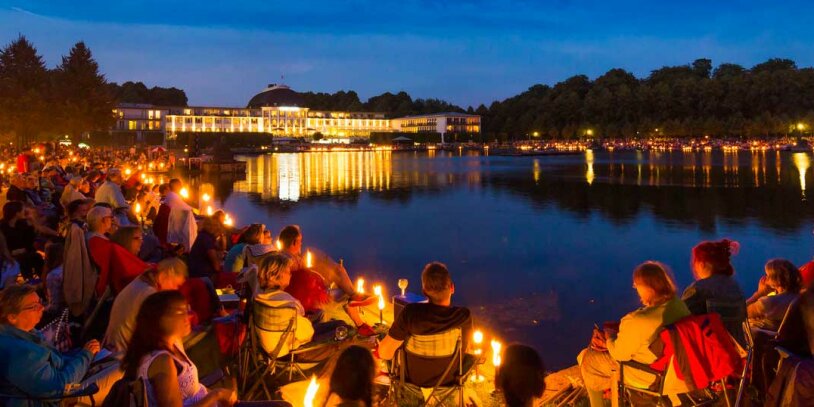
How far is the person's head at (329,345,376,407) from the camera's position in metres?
2.56

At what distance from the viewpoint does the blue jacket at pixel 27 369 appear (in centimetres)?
332

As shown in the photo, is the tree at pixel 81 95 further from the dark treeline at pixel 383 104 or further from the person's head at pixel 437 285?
the dark treeline at pixel 383 104

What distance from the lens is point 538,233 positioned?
18359mm

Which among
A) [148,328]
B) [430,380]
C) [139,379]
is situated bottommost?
[430,380]

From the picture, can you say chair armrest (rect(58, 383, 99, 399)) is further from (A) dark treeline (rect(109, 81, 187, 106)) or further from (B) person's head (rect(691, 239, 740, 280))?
(A) dark treeline (rect(109, 81, 187, 106))

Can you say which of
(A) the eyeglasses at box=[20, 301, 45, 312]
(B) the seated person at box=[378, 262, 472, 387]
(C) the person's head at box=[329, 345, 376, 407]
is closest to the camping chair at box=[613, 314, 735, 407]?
(B) the seated person at box=[378, 262, 472, 387]

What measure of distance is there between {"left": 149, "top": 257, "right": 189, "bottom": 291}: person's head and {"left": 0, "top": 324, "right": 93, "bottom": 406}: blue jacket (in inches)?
41.3

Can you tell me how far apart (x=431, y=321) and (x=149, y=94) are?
17486 cm

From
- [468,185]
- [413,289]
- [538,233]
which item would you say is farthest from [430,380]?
[468,185]

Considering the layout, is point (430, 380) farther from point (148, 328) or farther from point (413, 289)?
point (413, 289)

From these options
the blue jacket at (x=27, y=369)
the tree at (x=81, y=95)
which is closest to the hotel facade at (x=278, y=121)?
the tree at (x=81, y=95)

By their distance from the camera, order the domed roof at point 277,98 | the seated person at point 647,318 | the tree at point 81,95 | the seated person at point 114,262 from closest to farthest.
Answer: the seated person at point 647,318
the seated person at point 114,262
the tree at point 81,95
the domed roof at point 277,98

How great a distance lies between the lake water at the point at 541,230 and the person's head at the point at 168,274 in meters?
4.79

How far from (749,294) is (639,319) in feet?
29.1
